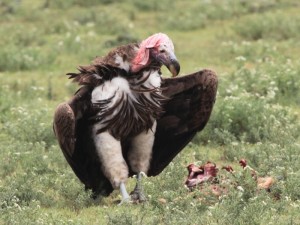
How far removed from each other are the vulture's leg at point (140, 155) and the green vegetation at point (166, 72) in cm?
13

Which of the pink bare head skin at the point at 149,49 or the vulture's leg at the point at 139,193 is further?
the vulture's leg at the point at 139,193

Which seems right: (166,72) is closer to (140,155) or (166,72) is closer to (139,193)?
(140,155)

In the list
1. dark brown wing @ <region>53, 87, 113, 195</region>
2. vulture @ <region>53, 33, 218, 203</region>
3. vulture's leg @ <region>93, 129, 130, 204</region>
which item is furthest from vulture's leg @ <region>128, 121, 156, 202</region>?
dark brown wing @ <region>53, 87, 113, 195</region>

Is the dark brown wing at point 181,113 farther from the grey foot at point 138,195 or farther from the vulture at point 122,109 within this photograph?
the grey foot at point 138,195

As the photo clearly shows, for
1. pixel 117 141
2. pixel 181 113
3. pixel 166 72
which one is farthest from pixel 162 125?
pixel 166 72

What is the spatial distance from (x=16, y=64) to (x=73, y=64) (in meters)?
0.80

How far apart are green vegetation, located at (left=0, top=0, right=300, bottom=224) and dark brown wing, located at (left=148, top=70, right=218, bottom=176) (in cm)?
18

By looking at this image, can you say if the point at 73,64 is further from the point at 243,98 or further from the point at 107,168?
the point at 107,168

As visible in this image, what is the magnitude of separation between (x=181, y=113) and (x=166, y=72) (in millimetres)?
4418

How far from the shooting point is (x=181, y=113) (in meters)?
8.24

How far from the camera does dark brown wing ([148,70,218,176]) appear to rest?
26.5 feet

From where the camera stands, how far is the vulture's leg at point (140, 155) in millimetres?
7852

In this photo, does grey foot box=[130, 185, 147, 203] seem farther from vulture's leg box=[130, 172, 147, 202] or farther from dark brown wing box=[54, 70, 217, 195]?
dark brown wing box=[54, 70, 217, 195]

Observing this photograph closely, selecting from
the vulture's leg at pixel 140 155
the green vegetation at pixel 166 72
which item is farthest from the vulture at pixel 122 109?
the green vegetation at pixel 166 72
